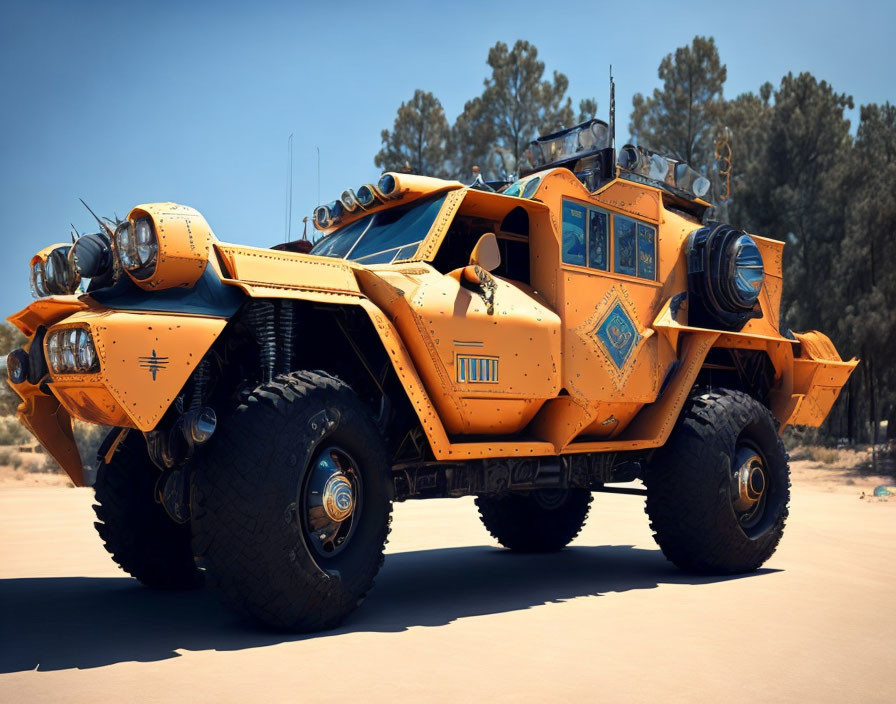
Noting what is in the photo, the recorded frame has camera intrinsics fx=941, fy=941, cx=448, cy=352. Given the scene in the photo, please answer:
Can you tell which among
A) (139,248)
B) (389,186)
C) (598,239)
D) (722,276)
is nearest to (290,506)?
(139,248)

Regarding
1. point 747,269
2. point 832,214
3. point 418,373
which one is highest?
point 832,214

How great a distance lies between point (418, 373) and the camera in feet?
19.6

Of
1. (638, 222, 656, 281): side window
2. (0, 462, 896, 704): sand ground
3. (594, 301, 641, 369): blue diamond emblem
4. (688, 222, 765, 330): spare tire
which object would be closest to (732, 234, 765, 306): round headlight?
(688, 222, 765, 330): spare tire

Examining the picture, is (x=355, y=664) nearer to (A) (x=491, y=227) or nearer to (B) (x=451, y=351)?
(B) (x=451, y=351)

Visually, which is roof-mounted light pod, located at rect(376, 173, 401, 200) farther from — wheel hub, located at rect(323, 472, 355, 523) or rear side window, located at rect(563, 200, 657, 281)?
wheel hub, located at rect(323, 472, 355, 523)

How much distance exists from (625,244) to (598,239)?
0.42 m

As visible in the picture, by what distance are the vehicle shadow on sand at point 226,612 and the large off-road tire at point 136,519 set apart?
176 mm

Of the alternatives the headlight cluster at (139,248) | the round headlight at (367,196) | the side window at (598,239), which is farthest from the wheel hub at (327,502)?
the side window at (598,239)

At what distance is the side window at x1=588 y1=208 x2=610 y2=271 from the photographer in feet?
24.3

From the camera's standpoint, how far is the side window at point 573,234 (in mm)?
7180

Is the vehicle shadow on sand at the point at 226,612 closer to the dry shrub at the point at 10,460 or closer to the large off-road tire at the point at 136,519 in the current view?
the large off-road tire at the point at 136,519

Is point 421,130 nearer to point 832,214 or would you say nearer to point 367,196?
point 832,214

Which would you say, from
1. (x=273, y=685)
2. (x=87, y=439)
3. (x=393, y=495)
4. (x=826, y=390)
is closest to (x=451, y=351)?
(x=393, y=495)

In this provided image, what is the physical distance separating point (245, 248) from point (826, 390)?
656cm
